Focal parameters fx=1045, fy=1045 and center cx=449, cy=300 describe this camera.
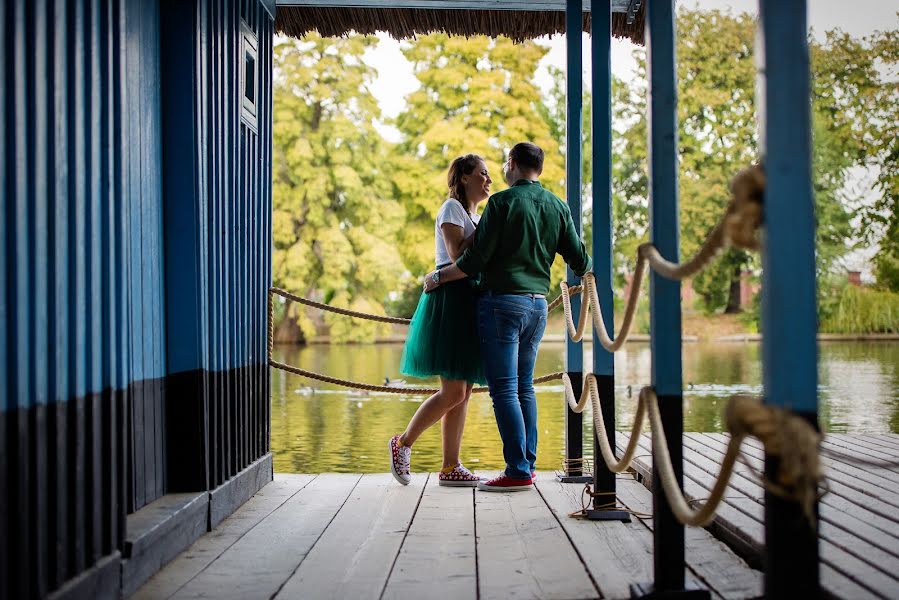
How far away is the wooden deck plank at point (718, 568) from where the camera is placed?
2.57m

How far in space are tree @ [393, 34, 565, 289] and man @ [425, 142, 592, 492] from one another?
1872 centimetres

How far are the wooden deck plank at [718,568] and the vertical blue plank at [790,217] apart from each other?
0.98 metres

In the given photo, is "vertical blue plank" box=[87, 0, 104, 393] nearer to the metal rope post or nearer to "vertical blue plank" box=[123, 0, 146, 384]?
"vertical blue plank" box=[123, 0, 146, 384]

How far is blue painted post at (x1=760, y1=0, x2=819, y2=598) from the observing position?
5.63ft

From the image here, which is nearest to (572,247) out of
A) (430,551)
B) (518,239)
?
(518,239)

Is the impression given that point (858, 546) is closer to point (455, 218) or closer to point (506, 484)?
point (506, 484)

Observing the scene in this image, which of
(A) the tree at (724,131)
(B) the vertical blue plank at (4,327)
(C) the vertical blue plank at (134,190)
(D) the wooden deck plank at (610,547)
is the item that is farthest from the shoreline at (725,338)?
(B) the vertical blue plank at (4,327)

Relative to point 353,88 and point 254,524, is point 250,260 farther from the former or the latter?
point 353,88

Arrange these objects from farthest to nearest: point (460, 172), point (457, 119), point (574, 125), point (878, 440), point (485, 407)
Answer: point (457, 119) < point (485, 407) < point (878, 440) < point (574, 125) < point (460, 172)

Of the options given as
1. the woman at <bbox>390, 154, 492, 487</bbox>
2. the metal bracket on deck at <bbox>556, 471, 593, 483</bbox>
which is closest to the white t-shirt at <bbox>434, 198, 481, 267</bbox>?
the woman at <bbox>390, 154, 492, 487</bbox>

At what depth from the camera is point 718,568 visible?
110 inches

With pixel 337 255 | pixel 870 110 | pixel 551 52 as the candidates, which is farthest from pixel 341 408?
pixel 870 110

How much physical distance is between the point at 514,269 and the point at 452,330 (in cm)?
44

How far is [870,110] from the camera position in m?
23.3
